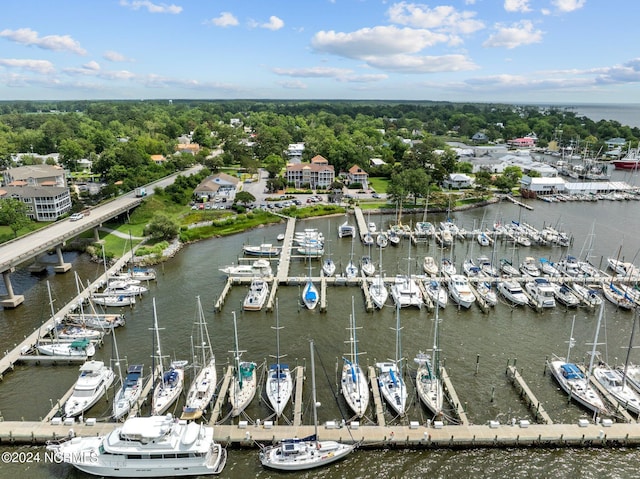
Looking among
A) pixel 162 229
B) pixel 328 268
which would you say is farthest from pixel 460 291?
pixel 162 229

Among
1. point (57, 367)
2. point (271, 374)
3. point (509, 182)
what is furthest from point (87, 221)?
point (509, 182)

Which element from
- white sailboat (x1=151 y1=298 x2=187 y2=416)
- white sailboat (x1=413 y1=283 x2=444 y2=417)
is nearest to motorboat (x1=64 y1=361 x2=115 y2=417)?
white sailboat (x1=151 y1=298 x2=187 y2=416)

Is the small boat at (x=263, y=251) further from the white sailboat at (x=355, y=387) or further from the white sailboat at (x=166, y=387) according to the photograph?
the white sailboat at (x=355, y=387)

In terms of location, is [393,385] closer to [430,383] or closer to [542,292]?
[430,383]

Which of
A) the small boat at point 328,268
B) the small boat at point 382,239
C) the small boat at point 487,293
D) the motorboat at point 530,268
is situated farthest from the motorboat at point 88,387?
the motorboat at point 530,268

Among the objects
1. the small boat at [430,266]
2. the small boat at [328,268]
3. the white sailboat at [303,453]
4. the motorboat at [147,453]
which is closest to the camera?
the motorboat at [147,453]

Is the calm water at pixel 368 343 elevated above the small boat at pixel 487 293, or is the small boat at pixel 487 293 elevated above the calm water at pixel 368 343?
the small boat at pixel 487 293

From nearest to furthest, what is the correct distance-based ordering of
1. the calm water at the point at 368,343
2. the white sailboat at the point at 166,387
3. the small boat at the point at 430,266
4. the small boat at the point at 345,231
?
the calm water at the point at 368,343, the white sailboat at the point at 166,387, the small boat at the point at 430,266, the small boat at the point at 345,231
